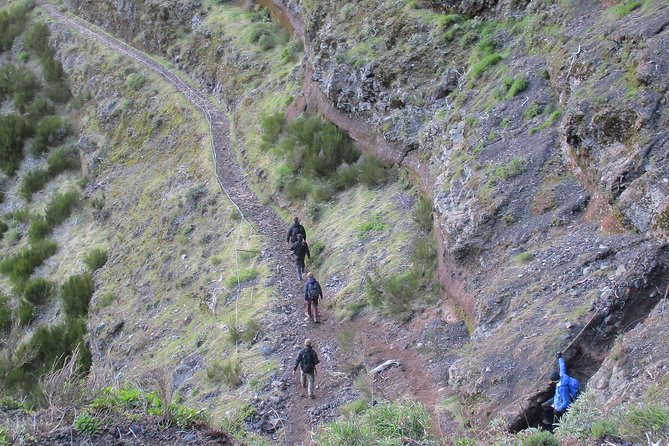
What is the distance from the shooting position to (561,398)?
747 centimetres

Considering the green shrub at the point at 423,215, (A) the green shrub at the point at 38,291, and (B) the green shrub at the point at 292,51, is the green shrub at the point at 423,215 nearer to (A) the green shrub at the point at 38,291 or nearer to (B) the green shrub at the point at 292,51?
(B) the green shrub at the point at 292,51

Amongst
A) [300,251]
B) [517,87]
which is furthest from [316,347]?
[517,87]

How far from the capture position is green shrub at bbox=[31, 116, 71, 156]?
2856 centimetres

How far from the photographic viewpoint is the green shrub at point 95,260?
70.5 feet

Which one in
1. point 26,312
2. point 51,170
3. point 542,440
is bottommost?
point 26,312

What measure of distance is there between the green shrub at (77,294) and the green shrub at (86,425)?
13.4 m

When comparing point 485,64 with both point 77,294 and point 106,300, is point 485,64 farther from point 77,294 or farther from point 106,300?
point 77,294

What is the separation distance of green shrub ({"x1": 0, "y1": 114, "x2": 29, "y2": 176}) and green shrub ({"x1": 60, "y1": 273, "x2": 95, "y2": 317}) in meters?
9.22

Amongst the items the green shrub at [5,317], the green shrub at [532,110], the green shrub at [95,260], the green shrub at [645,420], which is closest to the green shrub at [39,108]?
the green shrub at [95,260]

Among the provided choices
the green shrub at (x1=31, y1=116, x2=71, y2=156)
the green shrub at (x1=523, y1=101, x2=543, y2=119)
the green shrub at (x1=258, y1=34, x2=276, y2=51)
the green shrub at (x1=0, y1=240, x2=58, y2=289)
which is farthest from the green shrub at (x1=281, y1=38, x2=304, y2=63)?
the green shrub at (x1=523, y1=101, x2=543, y2=119)

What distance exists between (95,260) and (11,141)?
10.1m

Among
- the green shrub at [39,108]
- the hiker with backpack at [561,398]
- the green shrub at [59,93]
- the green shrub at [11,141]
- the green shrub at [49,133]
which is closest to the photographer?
the hiker with backpack at [561,398]

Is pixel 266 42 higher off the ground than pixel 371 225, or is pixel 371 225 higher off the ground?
pixel 266 42

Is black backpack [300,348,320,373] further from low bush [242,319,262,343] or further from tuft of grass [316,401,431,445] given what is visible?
tuft of grass [316,401,431,445]
